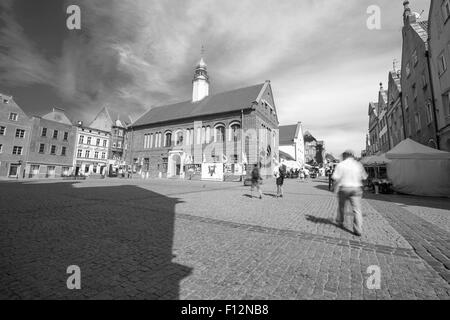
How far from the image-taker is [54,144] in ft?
130

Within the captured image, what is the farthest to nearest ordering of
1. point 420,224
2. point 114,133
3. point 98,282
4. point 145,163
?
point 114,133 < point 145,163 < point 420,224 < point 98,282

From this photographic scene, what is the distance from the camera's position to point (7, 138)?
3366 cm

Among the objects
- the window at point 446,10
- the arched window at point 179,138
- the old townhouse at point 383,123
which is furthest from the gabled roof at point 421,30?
the arched window at point 179,138

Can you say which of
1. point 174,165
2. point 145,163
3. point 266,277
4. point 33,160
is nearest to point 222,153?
point 174,165

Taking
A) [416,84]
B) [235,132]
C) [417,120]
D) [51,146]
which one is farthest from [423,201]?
[51,146]

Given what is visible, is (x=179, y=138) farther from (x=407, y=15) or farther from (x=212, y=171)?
(x=407, y=15)

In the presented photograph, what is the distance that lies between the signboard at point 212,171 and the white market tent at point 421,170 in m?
18.4

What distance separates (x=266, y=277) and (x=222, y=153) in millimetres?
28147

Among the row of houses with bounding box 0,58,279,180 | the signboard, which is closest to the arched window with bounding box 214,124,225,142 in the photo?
the row of houses with bounding box 0,58,279,180

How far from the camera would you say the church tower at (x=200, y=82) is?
4028cm

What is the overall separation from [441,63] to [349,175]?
53.0 ft

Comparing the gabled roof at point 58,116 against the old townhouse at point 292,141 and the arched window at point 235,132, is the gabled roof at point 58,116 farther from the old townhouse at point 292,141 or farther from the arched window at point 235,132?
the old townhouse at point 292,141

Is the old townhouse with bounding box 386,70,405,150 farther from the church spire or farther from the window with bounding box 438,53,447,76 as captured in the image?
the church spire
